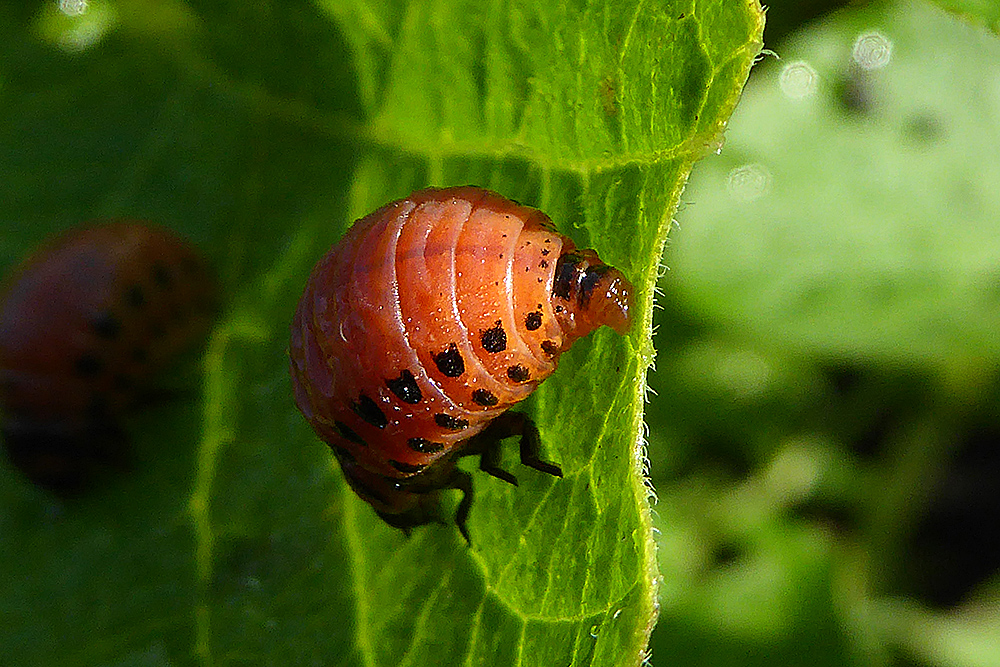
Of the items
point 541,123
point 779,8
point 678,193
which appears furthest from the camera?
point 779,8

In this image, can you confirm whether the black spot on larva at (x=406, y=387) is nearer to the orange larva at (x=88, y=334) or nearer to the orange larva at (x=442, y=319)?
the orange larva at (x=442, y=319)

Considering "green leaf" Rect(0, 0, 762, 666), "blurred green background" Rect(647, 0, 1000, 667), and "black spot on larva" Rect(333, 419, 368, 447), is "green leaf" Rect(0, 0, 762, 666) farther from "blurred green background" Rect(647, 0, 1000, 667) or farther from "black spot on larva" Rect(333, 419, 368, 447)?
"blurred green background" Rect(647, 0, 1000, 667)

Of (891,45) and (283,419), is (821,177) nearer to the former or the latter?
(891,45)

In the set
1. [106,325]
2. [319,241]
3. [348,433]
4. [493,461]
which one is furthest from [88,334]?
[493,461]

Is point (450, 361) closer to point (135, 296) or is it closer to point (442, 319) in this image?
point (442, 319)

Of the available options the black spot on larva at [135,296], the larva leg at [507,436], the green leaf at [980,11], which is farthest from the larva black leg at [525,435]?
the black spot on larva at [135,296]

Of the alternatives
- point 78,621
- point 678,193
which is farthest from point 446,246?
point 78,621
